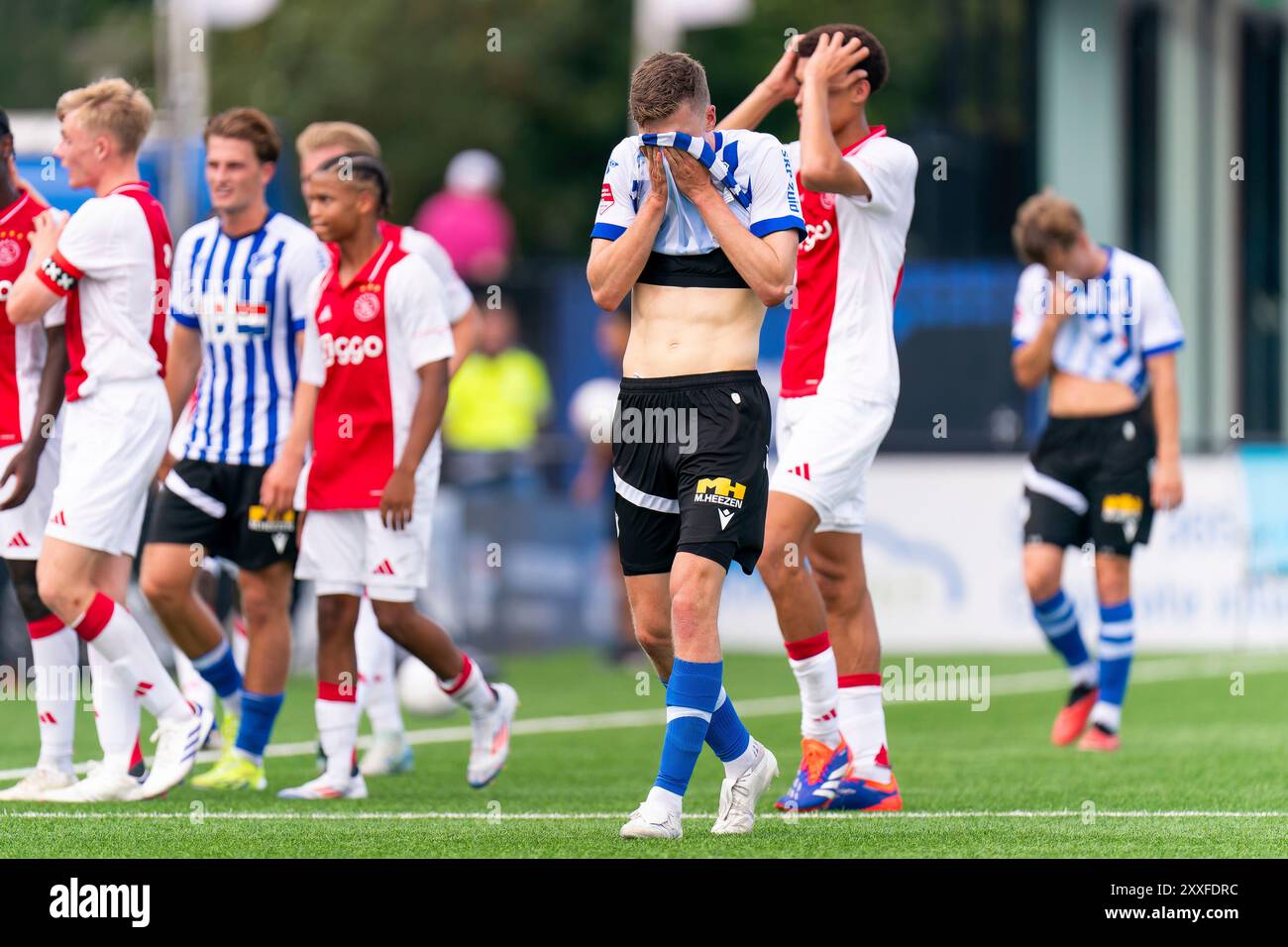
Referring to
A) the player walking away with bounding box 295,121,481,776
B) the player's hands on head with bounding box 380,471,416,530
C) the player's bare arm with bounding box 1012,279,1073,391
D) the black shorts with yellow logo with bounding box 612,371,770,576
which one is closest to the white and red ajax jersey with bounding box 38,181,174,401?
the player's hands on head with bounding box 380,471,416,530

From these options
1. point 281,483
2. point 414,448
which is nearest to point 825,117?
point 414,448

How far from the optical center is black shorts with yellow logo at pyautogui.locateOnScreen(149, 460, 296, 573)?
337 inches

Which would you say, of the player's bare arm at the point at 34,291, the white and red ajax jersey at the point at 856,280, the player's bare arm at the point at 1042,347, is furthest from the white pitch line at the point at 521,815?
the player's bare arm at the point at 1042,347

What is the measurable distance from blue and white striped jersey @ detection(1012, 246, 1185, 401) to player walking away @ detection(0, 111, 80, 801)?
15.0 ft

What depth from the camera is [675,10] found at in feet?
72.0

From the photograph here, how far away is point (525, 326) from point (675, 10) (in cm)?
446

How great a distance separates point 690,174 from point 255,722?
3.11 meters

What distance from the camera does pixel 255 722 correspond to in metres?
8.43

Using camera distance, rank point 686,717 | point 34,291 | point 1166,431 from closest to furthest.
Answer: point 686,717 → point 34,291 → point 1166,431

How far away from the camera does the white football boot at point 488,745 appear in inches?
334

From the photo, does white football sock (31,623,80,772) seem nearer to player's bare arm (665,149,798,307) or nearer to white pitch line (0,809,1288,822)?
white pitch line (0,809,1288,822)

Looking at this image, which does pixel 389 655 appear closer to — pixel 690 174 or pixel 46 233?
pixel 46 233
